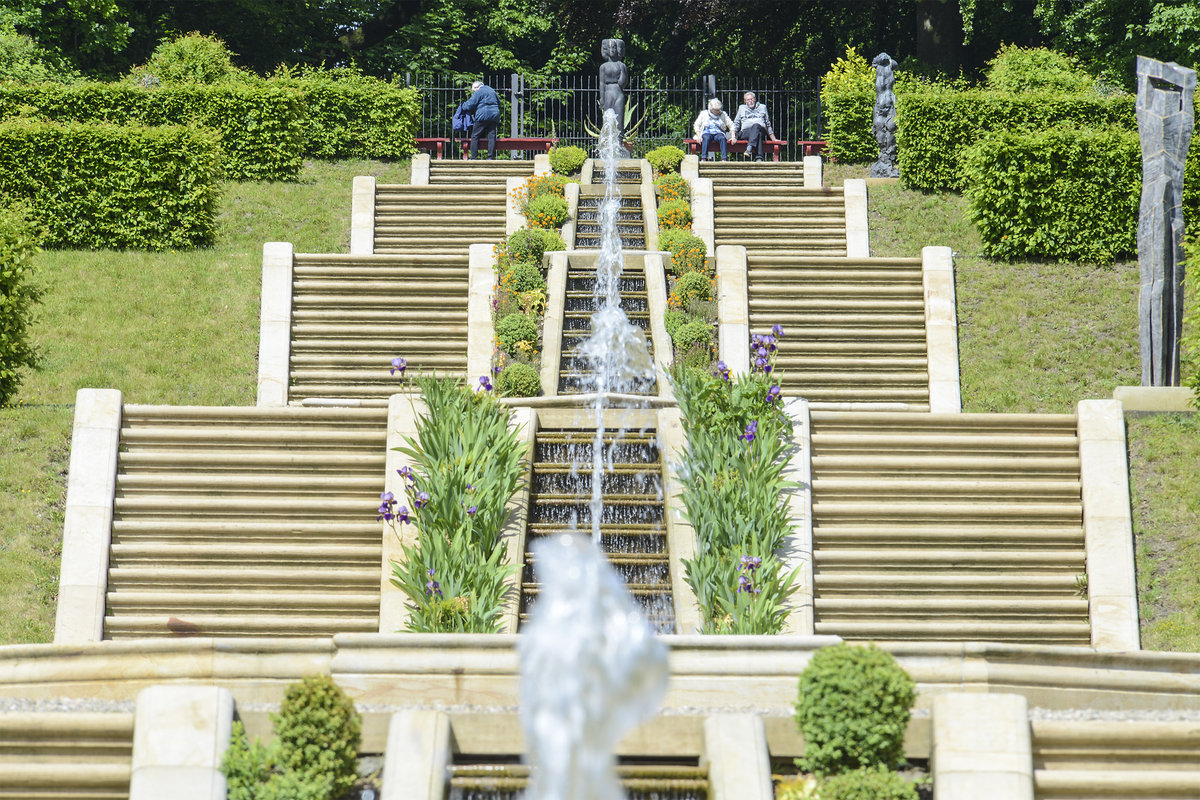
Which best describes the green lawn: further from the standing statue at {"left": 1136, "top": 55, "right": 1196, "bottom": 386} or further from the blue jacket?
the standing statue at {"left": 1136, "top": 55, "right": 1196, "bottom": 386}

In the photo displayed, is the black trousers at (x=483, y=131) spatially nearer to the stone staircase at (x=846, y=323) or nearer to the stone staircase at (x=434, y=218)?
the stone staircase at (x=434, y=218)

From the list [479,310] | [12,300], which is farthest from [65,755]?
[479,310]

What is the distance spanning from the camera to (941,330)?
18453mm

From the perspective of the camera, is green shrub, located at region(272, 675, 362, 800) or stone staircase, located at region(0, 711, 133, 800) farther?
stone staircase, located at region(0, 711, 133, 800)

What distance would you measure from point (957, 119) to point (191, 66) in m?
15.8

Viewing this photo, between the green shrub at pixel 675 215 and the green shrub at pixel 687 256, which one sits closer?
the green shrub at pixel 687 256

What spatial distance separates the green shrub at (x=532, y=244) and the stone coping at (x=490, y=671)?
1067 centimetres

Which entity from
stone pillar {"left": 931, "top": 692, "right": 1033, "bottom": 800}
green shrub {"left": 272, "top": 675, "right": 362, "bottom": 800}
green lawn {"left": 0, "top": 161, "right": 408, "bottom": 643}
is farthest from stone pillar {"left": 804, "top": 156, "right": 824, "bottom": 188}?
green shrub {"left": 272, "top": 675, "right": 362, "bottom": 800}

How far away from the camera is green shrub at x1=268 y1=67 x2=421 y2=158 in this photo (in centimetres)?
2717

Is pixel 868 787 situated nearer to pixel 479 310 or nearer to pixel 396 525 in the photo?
pixel 396 525

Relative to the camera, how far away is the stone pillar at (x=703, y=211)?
22297 mm

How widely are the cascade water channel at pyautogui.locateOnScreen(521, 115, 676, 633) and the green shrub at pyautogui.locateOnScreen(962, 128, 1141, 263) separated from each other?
5.82m

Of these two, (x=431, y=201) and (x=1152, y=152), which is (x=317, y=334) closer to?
(x=431, y=201)

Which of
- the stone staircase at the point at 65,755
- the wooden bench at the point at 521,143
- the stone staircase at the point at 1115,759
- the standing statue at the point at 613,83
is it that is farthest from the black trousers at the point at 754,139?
the stone staircase at the point at 65,755
